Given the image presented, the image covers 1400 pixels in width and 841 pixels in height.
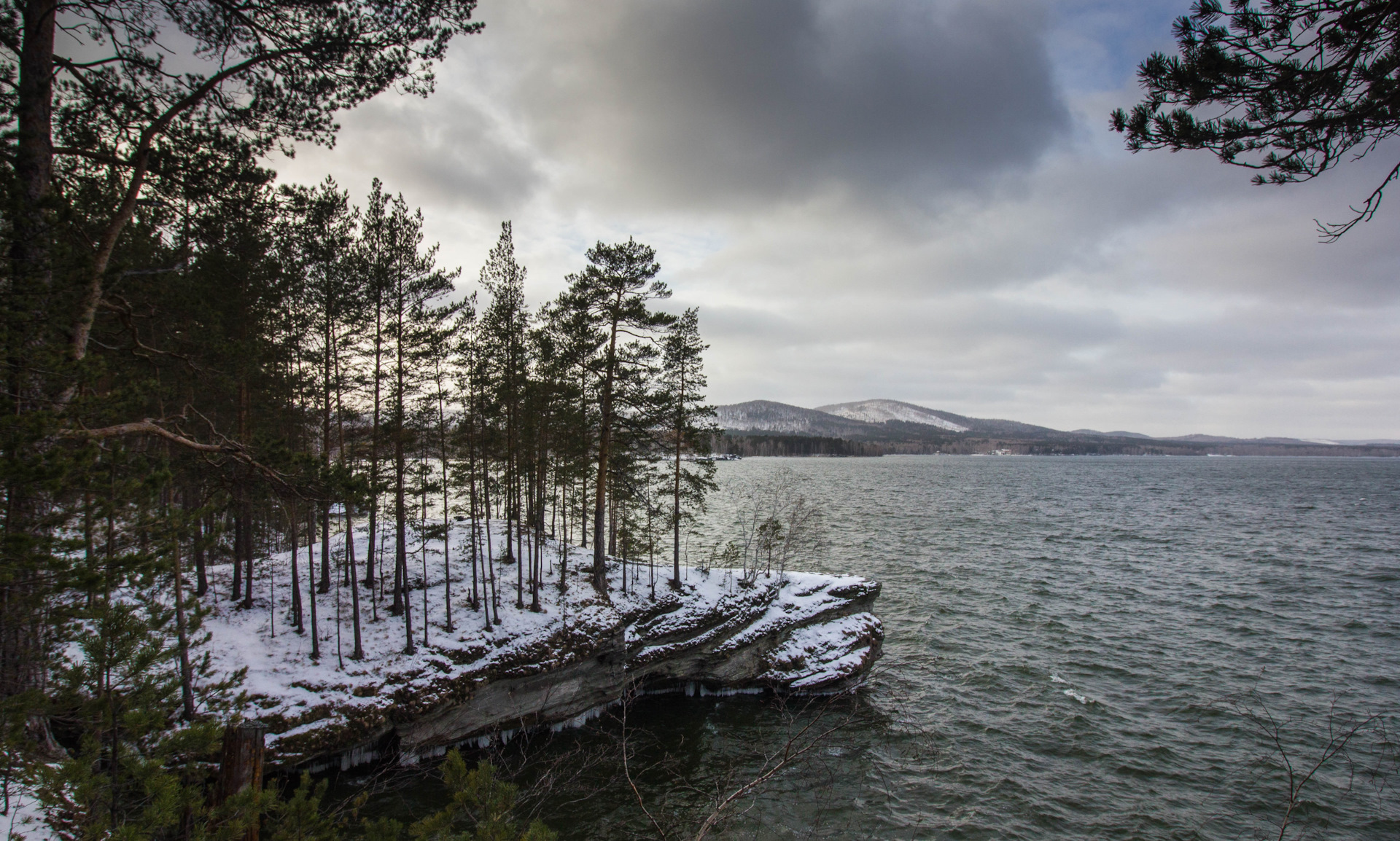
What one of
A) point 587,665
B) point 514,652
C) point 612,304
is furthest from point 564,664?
point 612,304

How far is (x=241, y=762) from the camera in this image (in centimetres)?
548

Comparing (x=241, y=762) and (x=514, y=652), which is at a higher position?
(x=241, y=762)

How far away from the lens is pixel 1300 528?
51.0 metres

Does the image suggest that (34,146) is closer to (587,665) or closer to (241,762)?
(241,762)

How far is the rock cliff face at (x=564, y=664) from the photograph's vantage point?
14211mm

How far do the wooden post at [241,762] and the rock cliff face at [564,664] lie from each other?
9.77 m

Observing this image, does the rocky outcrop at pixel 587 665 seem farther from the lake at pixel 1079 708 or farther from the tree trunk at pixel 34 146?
the tree trunk at pixel 34 146

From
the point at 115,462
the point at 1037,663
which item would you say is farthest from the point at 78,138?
the point at 1037,663

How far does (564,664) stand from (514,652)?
1648 millimetres

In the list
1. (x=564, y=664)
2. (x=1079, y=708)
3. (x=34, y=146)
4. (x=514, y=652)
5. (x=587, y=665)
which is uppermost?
(x=34, y=146)

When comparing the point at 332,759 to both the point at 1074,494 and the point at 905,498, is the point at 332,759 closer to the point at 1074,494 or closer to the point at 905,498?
the point at 905,498

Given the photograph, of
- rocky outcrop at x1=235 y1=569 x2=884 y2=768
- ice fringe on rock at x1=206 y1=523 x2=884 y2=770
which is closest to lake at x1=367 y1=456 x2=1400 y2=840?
rocky outcrop at x1=235 y1=569 x2=884 y2=768

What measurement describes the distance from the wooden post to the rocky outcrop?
7549mm

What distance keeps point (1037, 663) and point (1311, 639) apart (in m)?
12.5
